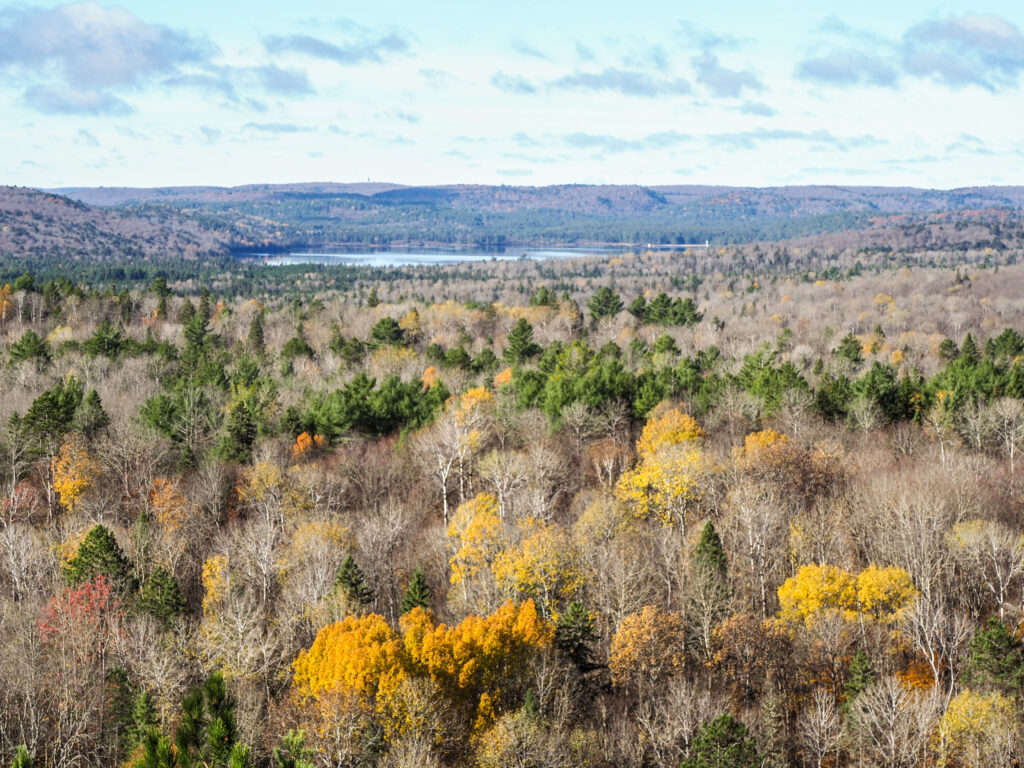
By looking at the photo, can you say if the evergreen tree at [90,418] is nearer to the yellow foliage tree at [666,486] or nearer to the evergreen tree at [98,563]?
the evergreen tree at [98,563]

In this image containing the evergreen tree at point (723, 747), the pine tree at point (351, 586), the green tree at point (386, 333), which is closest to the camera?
the evergreen tree at point (723, 747)

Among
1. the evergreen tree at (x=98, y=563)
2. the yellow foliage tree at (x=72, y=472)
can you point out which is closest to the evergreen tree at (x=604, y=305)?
the yellow foliage tree at (x=72, y=472)

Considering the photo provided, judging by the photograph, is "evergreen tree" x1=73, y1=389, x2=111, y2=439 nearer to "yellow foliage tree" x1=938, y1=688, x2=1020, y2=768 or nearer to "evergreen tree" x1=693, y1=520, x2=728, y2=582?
"evergreen tree" x1=693, y1=520, x2=728, y2=582

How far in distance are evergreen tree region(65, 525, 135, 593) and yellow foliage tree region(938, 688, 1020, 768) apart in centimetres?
3372

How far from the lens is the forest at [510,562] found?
29094 millimetres

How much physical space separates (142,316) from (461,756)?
110 metres

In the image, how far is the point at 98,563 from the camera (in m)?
39.6

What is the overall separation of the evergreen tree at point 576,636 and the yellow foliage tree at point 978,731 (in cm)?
1285

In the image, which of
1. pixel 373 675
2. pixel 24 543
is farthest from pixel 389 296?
pixel 373 675

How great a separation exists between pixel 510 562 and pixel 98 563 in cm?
1886

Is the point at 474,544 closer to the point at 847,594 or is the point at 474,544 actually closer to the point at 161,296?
the point at 847,594

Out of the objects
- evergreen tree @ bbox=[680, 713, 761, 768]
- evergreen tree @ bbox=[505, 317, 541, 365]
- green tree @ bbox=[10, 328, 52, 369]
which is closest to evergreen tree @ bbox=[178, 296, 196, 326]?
green tree @ bbox=[10, 328, 52, 369]

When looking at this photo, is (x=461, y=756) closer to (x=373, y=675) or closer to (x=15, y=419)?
(x=373, y=675)

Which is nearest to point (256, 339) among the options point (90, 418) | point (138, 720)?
point (90, 418)
